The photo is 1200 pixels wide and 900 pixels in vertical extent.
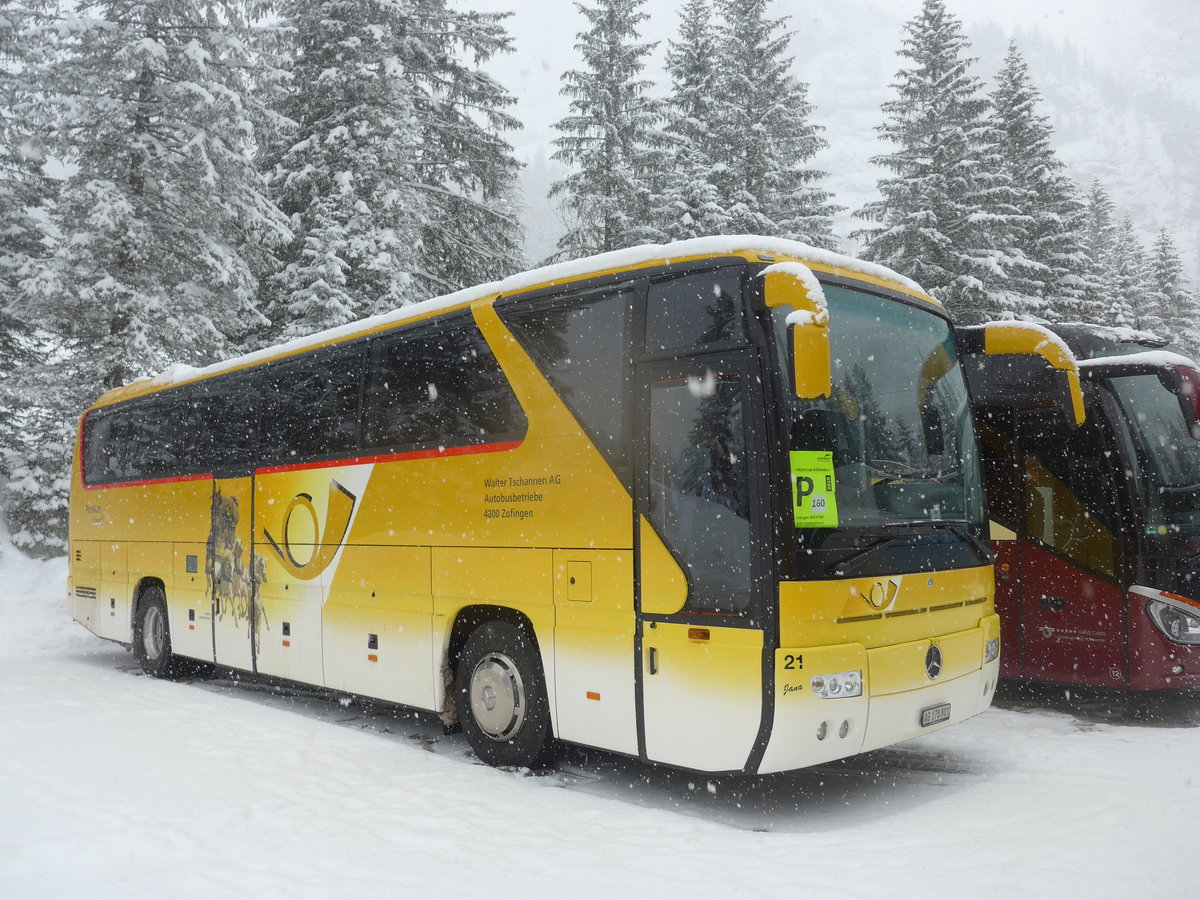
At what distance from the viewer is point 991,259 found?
24.1 metres

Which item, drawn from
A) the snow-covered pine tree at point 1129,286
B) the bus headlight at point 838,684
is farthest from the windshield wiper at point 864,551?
the snow-covered pine tree at point 1129,286

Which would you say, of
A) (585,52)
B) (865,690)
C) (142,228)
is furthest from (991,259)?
(865,690)

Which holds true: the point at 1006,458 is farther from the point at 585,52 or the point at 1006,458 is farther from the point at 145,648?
the point at 585,52

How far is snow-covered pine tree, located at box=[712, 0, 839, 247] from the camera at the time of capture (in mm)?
25656

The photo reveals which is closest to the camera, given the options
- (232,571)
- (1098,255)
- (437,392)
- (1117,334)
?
(437,392)

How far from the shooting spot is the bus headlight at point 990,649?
6.77m

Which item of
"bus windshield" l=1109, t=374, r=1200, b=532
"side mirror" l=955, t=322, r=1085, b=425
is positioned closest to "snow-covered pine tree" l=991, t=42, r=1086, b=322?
"bus windshield" l=1109, t=374, r=1200, b=532

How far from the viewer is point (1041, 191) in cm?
3041

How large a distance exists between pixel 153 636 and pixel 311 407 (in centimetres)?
501

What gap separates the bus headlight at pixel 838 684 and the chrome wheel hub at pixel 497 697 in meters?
2.44

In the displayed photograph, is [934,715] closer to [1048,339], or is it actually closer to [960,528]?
[960,528]

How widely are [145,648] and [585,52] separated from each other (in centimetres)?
2209

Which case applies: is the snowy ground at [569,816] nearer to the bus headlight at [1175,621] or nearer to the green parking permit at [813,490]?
the bus headlight at [1175,621]

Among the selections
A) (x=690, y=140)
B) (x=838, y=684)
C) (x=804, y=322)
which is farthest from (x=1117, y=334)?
(x=690, y=140)
